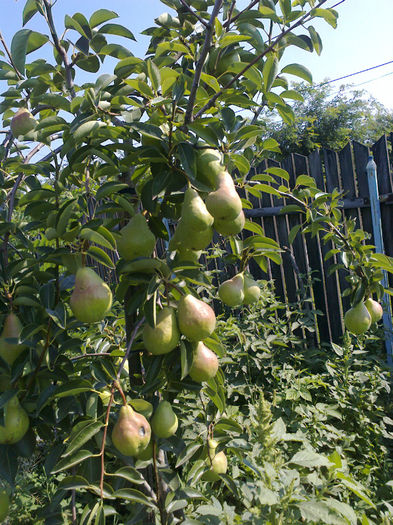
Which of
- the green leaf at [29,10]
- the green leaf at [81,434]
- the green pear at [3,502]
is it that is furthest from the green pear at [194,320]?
the green leaf at [29,10]

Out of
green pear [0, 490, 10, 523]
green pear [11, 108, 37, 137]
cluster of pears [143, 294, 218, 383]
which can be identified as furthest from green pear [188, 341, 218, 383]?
green pear [11, 108, 37, 137]

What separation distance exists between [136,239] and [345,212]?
2.89 metres

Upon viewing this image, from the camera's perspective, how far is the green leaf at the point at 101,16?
1.16 metres

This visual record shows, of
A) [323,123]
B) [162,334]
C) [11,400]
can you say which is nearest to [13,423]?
[11,400]

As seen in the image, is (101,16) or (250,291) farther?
(250,291)

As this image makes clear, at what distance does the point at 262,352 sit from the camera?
2938 millimetres

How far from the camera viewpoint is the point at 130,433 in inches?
33.9

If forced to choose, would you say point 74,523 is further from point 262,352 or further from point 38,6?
point 262,352

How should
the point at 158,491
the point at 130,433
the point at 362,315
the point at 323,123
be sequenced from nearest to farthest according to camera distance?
the point at 130,433 → the point at 158,491 → the point at 362,315 → the point at 323,123

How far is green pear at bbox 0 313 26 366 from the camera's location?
3.42 ft

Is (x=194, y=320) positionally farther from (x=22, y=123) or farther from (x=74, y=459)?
(x=22, y=123)

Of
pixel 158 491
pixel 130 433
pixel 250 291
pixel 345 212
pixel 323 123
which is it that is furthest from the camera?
pixel 323 123

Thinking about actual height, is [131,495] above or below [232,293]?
below

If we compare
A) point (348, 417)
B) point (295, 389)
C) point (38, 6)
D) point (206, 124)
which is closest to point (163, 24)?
point (38, 6)
